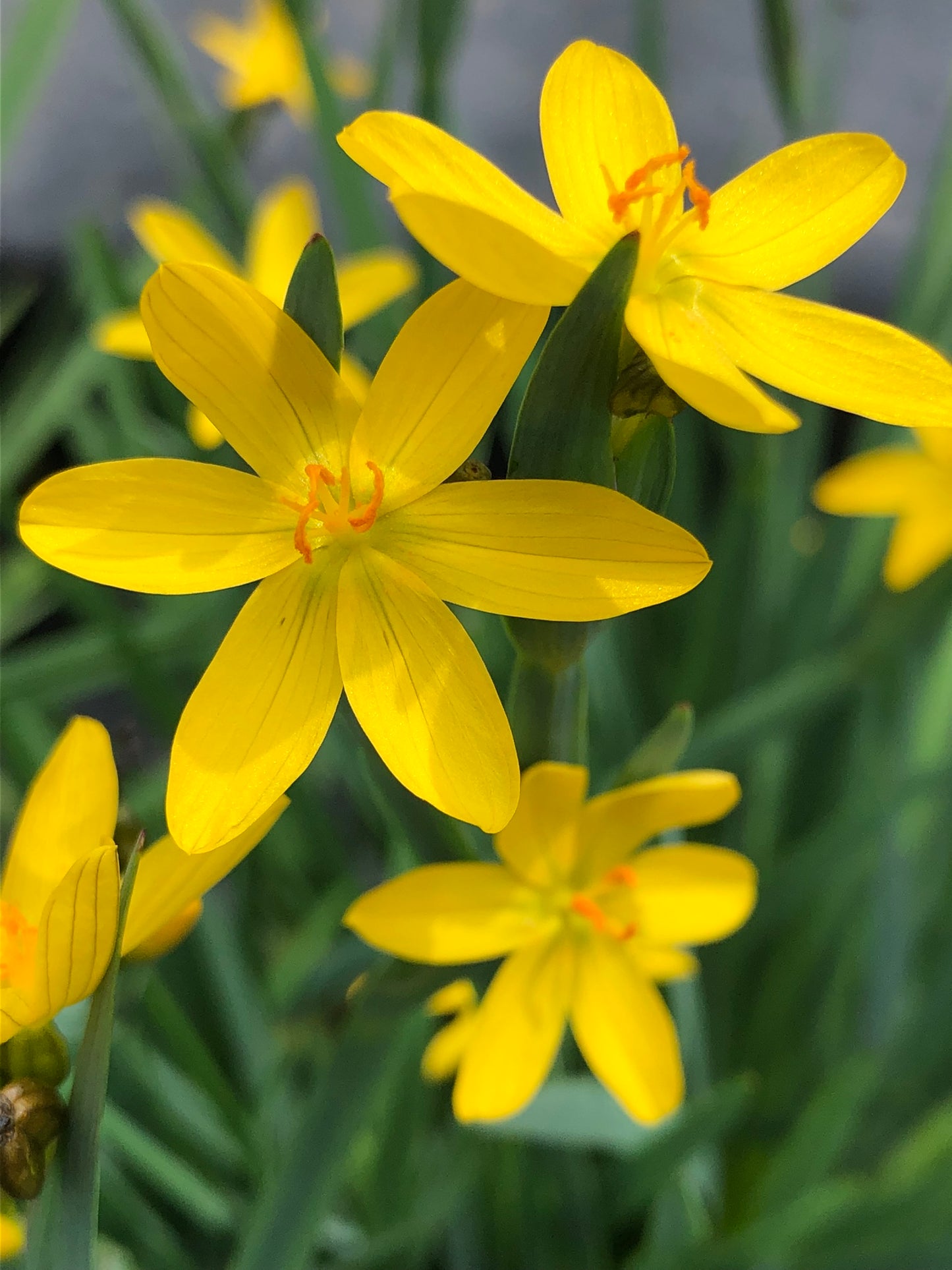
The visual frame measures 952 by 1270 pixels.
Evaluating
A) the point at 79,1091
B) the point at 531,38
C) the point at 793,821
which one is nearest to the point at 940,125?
the point at 531,38

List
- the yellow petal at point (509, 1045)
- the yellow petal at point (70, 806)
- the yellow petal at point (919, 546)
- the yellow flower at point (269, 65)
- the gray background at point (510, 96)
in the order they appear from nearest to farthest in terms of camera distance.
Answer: the yellow petal at point (70, 806) → the yellow petal at point (509, 1045) → the yellow petal at point (919, 546) → the yellow flower at point (269, 65) → the gray background at point (510, 96)

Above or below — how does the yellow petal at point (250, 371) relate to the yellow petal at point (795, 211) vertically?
below

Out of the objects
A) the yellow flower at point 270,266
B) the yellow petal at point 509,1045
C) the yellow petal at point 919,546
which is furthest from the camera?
the yellow petal at point 919,546

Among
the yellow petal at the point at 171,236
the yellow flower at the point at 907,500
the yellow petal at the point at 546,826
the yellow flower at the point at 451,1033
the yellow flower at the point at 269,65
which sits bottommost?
the yellow flower at the point at 451,1033

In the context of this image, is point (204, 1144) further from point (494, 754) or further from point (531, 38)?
point (531, 38)

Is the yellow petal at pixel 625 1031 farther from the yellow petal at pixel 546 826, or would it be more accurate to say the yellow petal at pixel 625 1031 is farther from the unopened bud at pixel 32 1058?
the unopened bud at pixel 32 1058

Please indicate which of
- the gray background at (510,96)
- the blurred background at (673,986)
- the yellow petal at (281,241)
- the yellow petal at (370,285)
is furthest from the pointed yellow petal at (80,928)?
the gray background at (510,96)

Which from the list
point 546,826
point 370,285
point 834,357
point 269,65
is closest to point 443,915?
point 546,826
